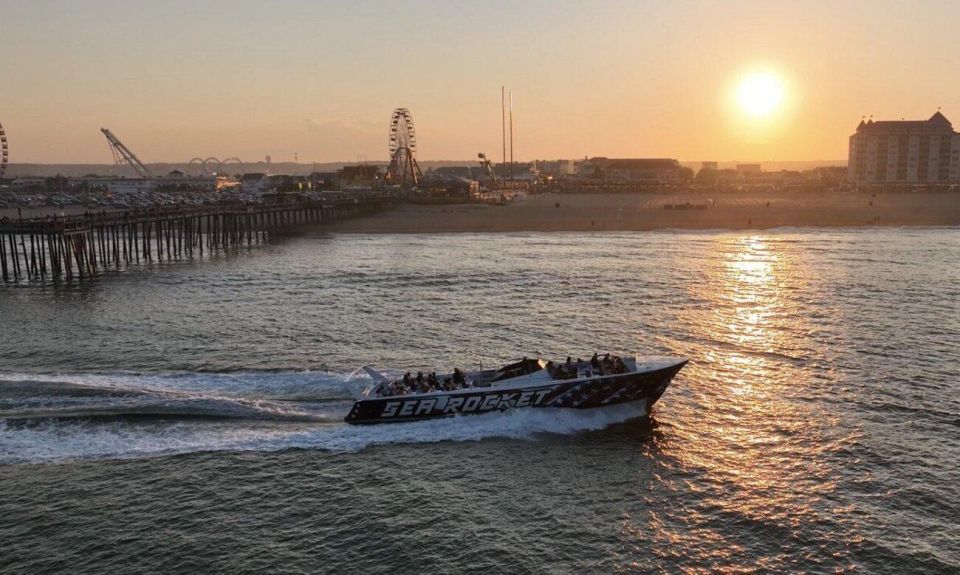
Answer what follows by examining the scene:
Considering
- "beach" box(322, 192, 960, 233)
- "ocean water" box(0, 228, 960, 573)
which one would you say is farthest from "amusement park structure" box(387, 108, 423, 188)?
"ocean water" box(0, 228, 960, 573)

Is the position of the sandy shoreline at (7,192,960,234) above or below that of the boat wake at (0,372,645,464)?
above

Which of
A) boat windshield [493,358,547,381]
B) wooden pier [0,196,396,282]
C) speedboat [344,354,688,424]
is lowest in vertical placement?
speedboat [344,354,688,424]

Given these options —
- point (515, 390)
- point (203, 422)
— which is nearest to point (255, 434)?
point (203, 422)

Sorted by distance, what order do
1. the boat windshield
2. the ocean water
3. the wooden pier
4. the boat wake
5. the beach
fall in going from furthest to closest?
the beach < the wooden pier < the boat windshield < the boat wake < the ocean water

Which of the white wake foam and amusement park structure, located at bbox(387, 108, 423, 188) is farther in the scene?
amusement park structure, located at bbox(387, 108, 423, 188)

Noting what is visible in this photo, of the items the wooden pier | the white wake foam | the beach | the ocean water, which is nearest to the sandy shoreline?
the beach

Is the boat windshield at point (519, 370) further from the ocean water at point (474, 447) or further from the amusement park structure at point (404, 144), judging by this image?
the amusement park structure at point (404, 144)

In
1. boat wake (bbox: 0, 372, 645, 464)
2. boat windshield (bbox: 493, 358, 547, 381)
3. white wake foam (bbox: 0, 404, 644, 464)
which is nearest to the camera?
white wake foam (bbox: 0, 404, 644, 464)

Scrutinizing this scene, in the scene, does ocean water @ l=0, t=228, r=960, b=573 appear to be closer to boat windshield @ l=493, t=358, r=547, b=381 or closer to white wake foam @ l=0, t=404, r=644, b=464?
white wake foam @ l=0, t=404, r=644, b=464
